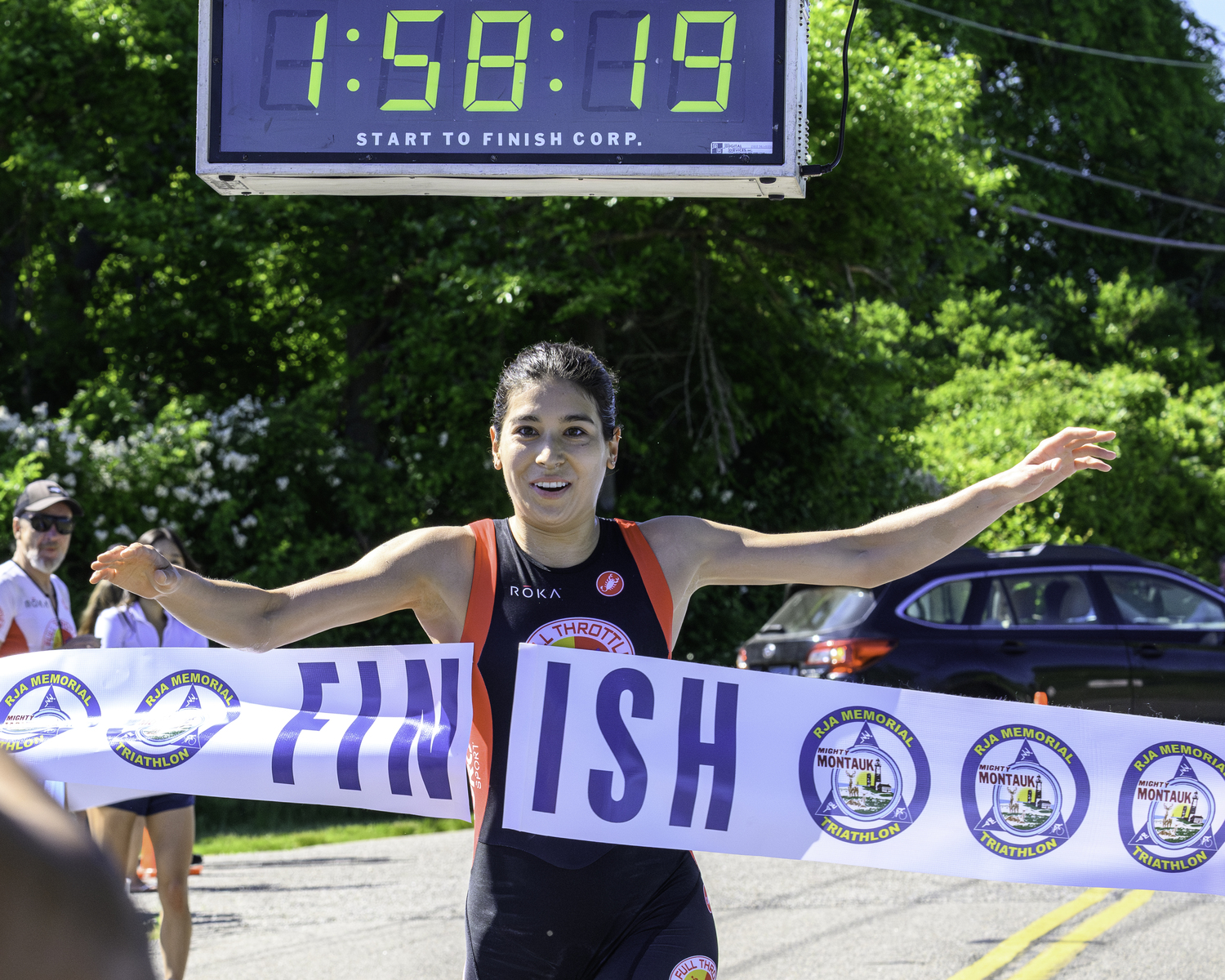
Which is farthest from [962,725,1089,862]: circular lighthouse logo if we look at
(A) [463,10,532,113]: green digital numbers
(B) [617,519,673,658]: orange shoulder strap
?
(A) [463,10,532,113]: green digital numbers

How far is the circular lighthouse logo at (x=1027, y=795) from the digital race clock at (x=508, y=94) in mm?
1884

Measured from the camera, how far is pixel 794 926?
24.5ft

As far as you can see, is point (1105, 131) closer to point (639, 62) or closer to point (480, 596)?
point (639, 62)

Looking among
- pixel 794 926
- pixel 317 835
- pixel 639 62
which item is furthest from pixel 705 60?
pixel 317 835

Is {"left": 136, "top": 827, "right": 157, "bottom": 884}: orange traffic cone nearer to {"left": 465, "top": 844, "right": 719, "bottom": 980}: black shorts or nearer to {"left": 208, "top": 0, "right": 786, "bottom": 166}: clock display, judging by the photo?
{"left": 208, "top": 0, "right": 786, "bottom": 166}: clock display

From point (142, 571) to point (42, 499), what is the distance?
400 cm

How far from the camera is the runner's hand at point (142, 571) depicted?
3012 millimetres

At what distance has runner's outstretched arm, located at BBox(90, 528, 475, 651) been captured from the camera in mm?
3033

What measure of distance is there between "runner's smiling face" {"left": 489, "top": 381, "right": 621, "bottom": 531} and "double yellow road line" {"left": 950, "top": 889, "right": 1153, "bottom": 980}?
163 inches

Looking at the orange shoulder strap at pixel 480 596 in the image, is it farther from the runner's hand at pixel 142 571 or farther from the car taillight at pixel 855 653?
the car taillight at pixel 855 653

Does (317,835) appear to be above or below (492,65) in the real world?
below

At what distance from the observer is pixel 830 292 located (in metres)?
15.9

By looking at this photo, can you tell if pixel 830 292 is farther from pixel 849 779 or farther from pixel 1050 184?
pixel 1050 184

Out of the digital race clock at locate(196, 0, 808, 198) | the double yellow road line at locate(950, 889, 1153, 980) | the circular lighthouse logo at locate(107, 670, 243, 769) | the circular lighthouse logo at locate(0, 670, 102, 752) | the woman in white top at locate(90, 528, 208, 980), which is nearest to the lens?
the circular lighthouse logo at locate(107, 670, 243, 769)
